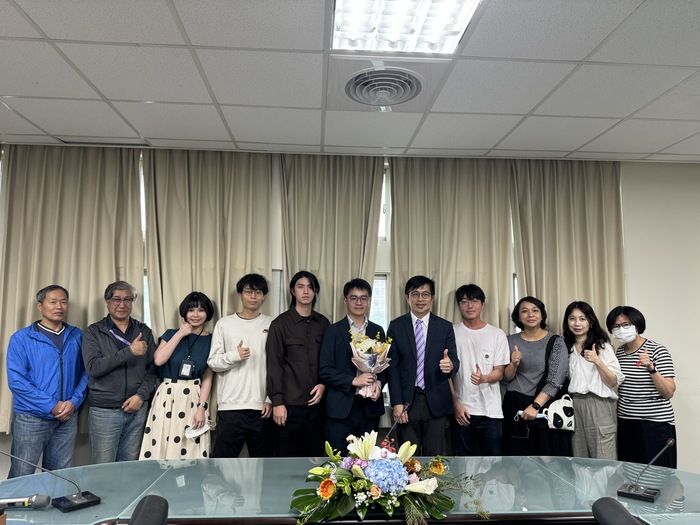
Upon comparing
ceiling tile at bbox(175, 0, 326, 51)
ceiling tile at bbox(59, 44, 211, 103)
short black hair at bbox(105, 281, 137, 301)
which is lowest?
short black hair at bbox(105, 281, 137, 301)

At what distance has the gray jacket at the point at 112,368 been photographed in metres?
3.41

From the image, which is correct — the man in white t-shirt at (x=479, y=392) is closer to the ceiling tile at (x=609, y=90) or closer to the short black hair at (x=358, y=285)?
the short black hair at (x=358, y=285)

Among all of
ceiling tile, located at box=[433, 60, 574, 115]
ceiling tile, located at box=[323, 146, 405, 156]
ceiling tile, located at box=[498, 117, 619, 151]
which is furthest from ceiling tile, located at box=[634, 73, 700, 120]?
ceiling tile, located at box=[323, 146, 405, 156]

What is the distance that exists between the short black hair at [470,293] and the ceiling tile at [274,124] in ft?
5.39

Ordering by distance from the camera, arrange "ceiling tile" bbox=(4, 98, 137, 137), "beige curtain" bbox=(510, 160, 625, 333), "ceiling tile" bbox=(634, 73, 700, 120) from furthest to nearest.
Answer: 1. "beige curtain" bbox=(510, 160, 625, 333)
2. "ceiling tile" bbox=(4, 98, 137, 137)
3. "ceiling tile" bbox=(634, 73, 700, 120)

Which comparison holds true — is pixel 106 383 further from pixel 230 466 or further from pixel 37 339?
pixel 230 466

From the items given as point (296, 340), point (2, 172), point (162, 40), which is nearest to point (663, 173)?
point (296, 340)

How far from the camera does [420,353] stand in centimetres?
371

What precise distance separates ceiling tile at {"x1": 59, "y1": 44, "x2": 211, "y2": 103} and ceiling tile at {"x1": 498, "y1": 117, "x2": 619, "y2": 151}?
2.15m

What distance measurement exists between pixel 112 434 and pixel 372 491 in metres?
2.53

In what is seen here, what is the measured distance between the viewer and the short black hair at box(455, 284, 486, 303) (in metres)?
3.95

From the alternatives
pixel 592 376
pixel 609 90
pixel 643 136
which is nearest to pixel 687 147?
pixel 643 136

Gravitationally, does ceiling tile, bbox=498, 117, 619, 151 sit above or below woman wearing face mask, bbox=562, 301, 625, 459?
above

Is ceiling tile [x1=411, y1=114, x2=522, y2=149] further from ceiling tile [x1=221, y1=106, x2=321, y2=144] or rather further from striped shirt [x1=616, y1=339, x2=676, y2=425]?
striped shirt [x1=616, y1=339, x2=676, y2=425]
